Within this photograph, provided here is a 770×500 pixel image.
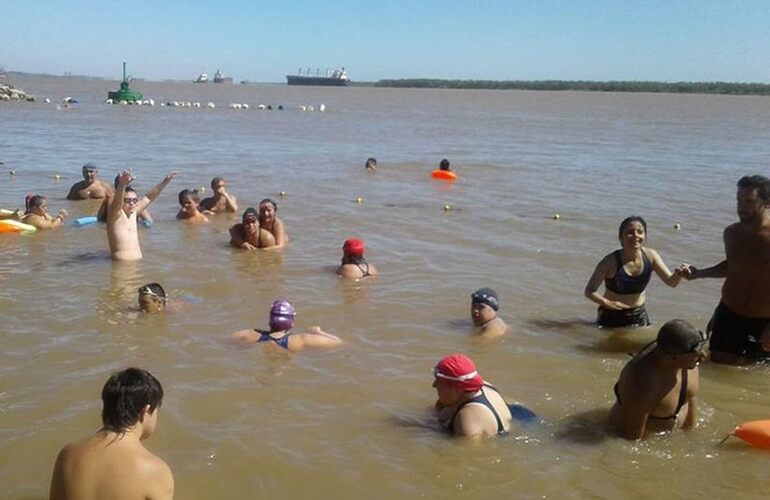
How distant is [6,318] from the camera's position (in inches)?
319

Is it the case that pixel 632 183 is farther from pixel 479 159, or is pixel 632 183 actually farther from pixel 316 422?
pixel 316 422

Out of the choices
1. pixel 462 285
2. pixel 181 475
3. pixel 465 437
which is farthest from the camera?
pixel 462 285

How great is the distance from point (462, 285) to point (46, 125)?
30.4 m

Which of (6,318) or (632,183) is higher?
(632,183)

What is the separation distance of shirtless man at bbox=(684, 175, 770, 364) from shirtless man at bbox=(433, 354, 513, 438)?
8.67 ft

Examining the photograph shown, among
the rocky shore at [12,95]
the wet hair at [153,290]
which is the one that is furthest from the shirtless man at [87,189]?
the rocky shore at [12,95]

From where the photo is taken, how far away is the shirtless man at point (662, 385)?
4891mm

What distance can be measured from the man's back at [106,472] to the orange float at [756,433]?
3.97 m

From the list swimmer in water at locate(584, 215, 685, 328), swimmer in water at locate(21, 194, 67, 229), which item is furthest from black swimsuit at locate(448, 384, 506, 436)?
swimmer in water at locate(21, 194, 67, 229)

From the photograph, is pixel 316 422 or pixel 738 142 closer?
pixel 316 422

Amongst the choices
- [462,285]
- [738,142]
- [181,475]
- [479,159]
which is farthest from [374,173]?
[738,142]

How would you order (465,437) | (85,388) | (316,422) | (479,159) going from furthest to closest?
(479,159) < (85,388) < (316,422) < (465,437)

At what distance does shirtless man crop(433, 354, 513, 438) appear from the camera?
518cm

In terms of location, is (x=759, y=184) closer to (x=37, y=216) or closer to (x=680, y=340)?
(x=680, y=340)
